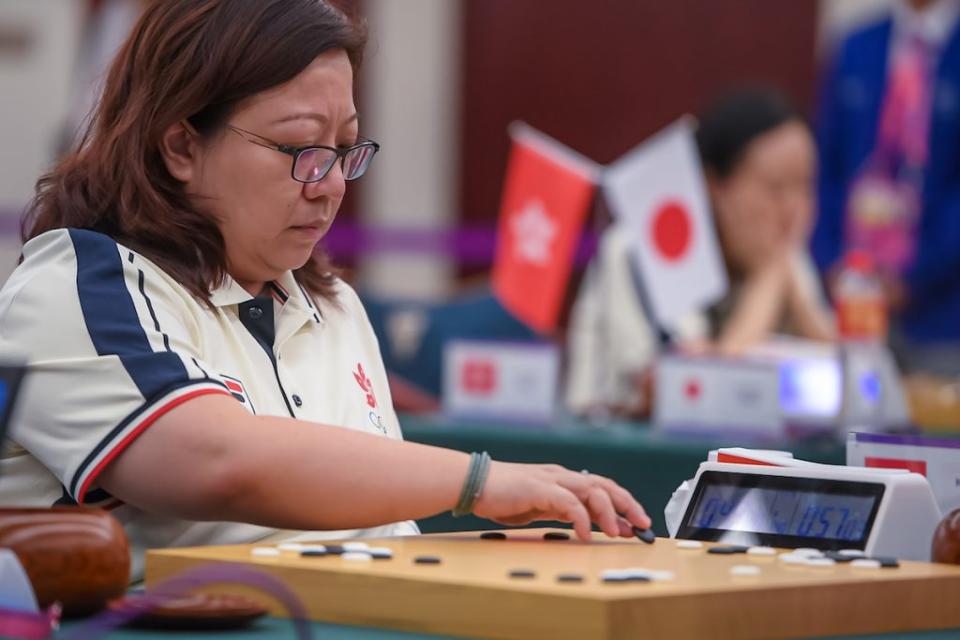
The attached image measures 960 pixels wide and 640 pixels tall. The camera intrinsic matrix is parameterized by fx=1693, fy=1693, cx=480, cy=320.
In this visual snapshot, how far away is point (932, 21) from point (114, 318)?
4639 mm

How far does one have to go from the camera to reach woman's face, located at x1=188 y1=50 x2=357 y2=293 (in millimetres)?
1721

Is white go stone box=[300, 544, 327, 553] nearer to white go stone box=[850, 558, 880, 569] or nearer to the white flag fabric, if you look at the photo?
white go stone box=[850, 558, 880, 569]

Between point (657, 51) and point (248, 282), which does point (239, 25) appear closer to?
point (248, 282)

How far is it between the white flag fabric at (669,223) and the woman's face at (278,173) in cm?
254

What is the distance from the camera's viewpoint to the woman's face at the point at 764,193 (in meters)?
4.45

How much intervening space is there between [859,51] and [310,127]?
4550 millimetres

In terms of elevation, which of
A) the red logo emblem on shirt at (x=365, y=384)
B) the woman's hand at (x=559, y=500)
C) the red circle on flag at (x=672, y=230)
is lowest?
the woman's hand at (x=559, y=500)

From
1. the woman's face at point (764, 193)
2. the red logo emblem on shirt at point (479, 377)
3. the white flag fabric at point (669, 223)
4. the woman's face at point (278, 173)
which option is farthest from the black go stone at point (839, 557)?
the woman's face at point (764, 193)

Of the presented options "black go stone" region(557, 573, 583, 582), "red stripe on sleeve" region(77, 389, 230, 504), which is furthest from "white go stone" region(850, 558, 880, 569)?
"red stripe on sleeve" region(77, 389, 230, 504)

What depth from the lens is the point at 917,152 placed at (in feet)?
18.5

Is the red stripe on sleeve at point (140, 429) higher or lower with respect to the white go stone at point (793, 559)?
higher

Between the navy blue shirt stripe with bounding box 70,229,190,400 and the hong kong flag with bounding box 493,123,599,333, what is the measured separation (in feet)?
8.45

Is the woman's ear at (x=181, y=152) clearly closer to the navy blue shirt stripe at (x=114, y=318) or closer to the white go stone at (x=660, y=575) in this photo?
the navy blue shirt stripe at (x=114, y=318)

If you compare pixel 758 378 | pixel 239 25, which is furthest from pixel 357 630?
pixel 758 378
